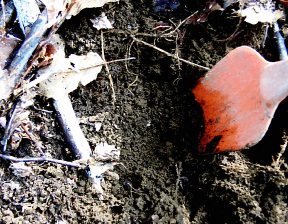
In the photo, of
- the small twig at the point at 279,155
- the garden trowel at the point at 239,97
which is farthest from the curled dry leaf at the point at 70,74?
the small twig at the point at 279,155

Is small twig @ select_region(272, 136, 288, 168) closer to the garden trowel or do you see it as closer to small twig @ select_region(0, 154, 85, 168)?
the garden trowel

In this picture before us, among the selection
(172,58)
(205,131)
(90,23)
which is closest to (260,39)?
(172,58)

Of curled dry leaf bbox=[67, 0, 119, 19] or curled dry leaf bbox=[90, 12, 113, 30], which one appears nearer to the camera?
curled dry leaf bbox=[67, 0, 119, 19]

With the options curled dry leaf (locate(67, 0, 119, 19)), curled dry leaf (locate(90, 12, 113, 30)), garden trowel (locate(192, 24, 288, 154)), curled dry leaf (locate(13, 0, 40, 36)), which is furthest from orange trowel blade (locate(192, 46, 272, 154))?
curled dry leaf (locate(13, 0, 40, 36))

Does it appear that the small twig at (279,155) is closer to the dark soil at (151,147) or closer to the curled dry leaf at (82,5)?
the dark soil at (151,147)

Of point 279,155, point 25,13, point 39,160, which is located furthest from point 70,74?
point 279,155

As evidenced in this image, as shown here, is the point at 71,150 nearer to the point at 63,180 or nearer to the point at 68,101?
the point at 63,180

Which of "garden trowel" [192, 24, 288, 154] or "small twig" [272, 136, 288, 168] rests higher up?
"garden trowel" [192, 24, 288, 154]
